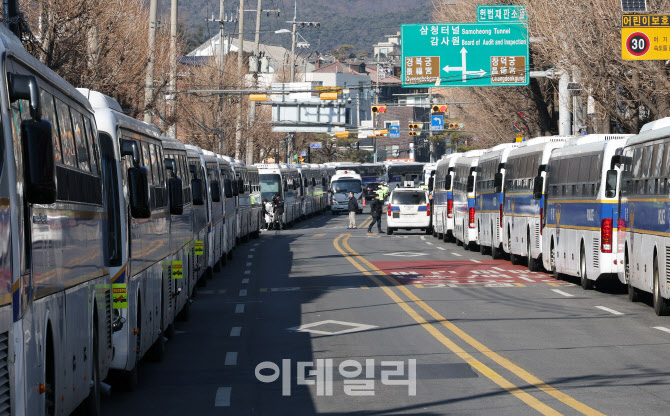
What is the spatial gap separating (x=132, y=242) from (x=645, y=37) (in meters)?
19.1

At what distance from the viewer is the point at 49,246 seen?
7977 mm

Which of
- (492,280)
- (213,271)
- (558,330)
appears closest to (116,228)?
(558,330)

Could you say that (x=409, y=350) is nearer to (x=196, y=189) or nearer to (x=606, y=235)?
(x=196, y=189)

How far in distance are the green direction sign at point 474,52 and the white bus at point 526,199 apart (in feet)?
30.9

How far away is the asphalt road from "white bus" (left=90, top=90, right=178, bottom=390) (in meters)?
0.47

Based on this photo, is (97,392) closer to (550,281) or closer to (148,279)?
(148,279)

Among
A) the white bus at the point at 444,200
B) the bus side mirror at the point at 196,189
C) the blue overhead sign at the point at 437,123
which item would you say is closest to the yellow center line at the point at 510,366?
the bus side mirror at the point at 196,189

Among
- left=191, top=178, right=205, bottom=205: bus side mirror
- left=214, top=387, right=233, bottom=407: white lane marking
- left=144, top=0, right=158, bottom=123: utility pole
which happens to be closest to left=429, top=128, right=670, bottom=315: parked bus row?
left=191, top=178, right=205, bottom=205: bus side mirror

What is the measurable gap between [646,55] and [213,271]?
11670mm

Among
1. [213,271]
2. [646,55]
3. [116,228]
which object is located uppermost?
[646,55]

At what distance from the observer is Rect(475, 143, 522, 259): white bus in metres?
34.3

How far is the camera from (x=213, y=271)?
100 ft

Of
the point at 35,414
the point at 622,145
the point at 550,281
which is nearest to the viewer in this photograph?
the point at 35,414

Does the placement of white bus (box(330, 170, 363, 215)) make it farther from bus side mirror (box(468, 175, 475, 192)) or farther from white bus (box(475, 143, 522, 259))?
white bus (box(475, 143, 522, 259))
